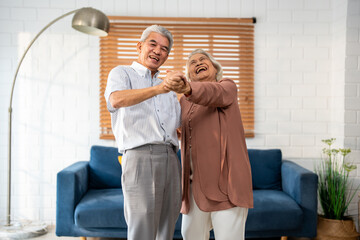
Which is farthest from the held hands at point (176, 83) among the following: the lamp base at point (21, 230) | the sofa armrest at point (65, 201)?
the lamp base at point (21, 230)

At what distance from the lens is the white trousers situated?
1643mm

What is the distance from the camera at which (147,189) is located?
61.8 inches

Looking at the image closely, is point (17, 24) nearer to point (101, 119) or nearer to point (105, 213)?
point (101, 119)

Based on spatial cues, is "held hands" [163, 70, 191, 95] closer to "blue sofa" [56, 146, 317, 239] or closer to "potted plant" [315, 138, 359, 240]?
"blue sofa" [56, 146, 317, 239]

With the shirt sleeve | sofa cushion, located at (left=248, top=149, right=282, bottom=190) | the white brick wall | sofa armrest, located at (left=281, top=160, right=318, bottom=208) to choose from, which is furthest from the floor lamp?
sofa armrest, located at (left=281, top=160, right=318, bottom=208)

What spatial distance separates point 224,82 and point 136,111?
479 millimetres

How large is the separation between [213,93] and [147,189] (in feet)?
1.84

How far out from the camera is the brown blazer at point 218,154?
1.63m

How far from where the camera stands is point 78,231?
280 cm

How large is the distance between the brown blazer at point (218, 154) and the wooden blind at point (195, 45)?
1970 millimetres

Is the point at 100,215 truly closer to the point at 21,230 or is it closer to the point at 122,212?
the point at 122,212

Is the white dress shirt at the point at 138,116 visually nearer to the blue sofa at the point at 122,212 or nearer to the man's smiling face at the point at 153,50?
the man's smiling face at the point at 153,50

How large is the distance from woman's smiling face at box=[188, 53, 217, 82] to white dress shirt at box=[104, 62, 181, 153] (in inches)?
10.5

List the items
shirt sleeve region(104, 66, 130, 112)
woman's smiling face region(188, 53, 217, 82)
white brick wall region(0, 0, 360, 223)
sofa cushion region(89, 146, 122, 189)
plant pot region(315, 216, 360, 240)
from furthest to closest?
white brick wall region(0, 0, 360, 223) < sofa cushion region(89, 146, 122, 189) < plant pot region(315, 216, 360, 240) < woman's smiling face region(188, 53, 217, 82) < shirt sleeve region(104, 66, 130, 112)
